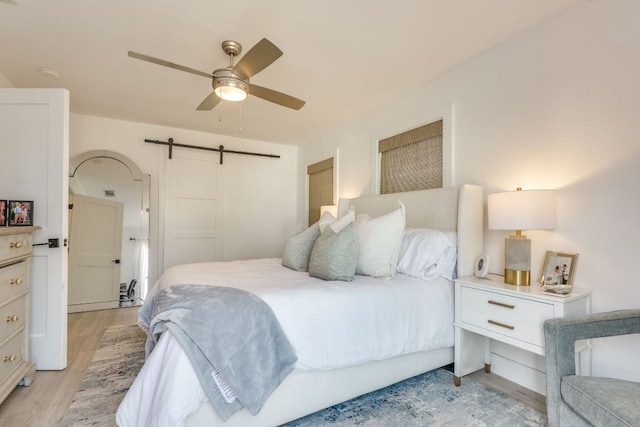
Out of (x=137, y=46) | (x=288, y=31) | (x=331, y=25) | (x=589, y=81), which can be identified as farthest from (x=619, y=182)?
(x=137, y=46)

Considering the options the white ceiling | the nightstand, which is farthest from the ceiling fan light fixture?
the nightstand

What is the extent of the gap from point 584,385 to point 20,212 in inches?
135

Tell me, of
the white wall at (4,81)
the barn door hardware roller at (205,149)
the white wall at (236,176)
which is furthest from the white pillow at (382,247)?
the white wall at (4,81)

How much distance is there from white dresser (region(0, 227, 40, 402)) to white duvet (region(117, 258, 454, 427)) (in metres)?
0.86

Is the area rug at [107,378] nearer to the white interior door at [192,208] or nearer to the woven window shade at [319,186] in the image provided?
the white interior door at [192,208]

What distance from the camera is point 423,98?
2.91m

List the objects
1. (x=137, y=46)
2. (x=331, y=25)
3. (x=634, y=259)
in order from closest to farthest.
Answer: (x=634, y=259)
(x=331, y=25)
(x=137, y=46)

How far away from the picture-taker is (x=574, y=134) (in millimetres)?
1875

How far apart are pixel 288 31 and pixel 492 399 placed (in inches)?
109

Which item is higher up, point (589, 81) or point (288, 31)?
point (288, 31)

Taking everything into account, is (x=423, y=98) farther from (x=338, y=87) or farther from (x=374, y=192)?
(x=374, y=192)

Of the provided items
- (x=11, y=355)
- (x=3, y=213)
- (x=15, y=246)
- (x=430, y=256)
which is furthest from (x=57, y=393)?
(x=430, y=256)

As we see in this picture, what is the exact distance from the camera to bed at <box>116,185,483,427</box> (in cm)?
127

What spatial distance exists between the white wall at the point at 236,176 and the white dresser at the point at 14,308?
6.91 ft
